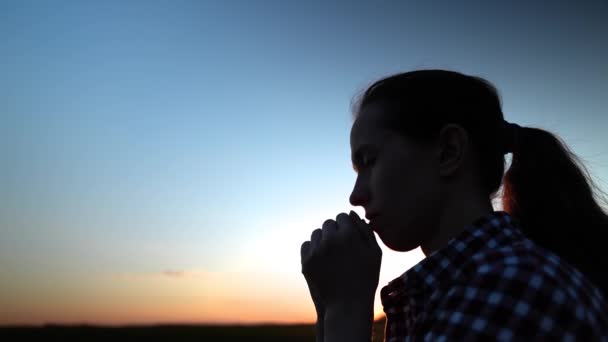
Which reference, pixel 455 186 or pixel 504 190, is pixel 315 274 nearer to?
pixel 455 186

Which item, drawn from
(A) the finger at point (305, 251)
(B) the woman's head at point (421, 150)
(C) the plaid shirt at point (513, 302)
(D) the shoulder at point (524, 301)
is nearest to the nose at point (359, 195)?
(B) the woman's head at point (421, 150)

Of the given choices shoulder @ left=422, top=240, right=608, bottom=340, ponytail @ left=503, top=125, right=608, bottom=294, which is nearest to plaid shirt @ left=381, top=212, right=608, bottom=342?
shoulder @ left=422, top=240, right=608, bottom=340

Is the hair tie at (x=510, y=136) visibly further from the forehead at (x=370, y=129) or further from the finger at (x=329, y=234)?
the finger at (x=329, y=234)

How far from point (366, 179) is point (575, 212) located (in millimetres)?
866

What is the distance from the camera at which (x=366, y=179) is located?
5.95 ft

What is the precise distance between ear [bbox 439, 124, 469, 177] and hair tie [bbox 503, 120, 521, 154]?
289 millimetres

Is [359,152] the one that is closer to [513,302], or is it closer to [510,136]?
[510,136]

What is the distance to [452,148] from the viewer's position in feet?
5.84

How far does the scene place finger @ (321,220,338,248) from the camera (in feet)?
5.77

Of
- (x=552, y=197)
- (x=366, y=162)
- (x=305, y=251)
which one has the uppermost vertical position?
(x=366, y=162)

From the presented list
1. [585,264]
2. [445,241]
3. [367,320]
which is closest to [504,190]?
[585,264]

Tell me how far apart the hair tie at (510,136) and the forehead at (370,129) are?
537 millimetres

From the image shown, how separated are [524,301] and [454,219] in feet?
1.83

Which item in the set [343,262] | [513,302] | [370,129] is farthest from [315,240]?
[513,302]
